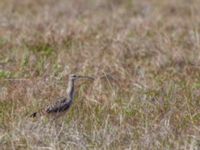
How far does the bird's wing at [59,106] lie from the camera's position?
7.90 meters

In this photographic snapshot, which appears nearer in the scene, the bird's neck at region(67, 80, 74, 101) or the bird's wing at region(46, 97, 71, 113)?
the bird's wing at region(46, 97, 71, 113)

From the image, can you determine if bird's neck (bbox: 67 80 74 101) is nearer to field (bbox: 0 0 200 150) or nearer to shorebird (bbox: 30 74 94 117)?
shorebird (bbox: 30 74 94 117)

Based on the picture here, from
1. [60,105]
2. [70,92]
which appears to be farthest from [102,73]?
[60,105]

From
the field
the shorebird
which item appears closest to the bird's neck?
the shorebird

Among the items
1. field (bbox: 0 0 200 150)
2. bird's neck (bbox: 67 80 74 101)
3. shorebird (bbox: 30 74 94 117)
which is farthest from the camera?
bird's neck (bbox: 67 80 74 101)

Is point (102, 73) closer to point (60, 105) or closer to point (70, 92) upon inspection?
point (70, 92)

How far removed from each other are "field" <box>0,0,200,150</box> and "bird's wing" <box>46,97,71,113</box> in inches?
3.6

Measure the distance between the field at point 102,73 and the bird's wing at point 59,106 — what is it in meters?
0.09

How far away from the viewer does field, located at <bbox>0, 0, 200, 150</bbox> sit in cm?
727

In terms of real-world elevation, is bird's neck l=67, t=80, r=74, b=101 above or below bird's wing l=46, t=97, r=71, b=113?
above

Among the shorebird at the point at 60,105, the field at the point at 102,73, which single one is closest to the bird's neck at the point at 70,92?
the shorebird at the point at 60,105

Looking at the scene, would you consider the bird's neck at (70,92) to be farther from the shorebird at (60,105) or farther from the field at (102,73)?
the field at (102,73)

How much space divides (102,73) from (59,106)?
188 cm

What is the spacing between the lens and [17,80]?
30.3 ft
